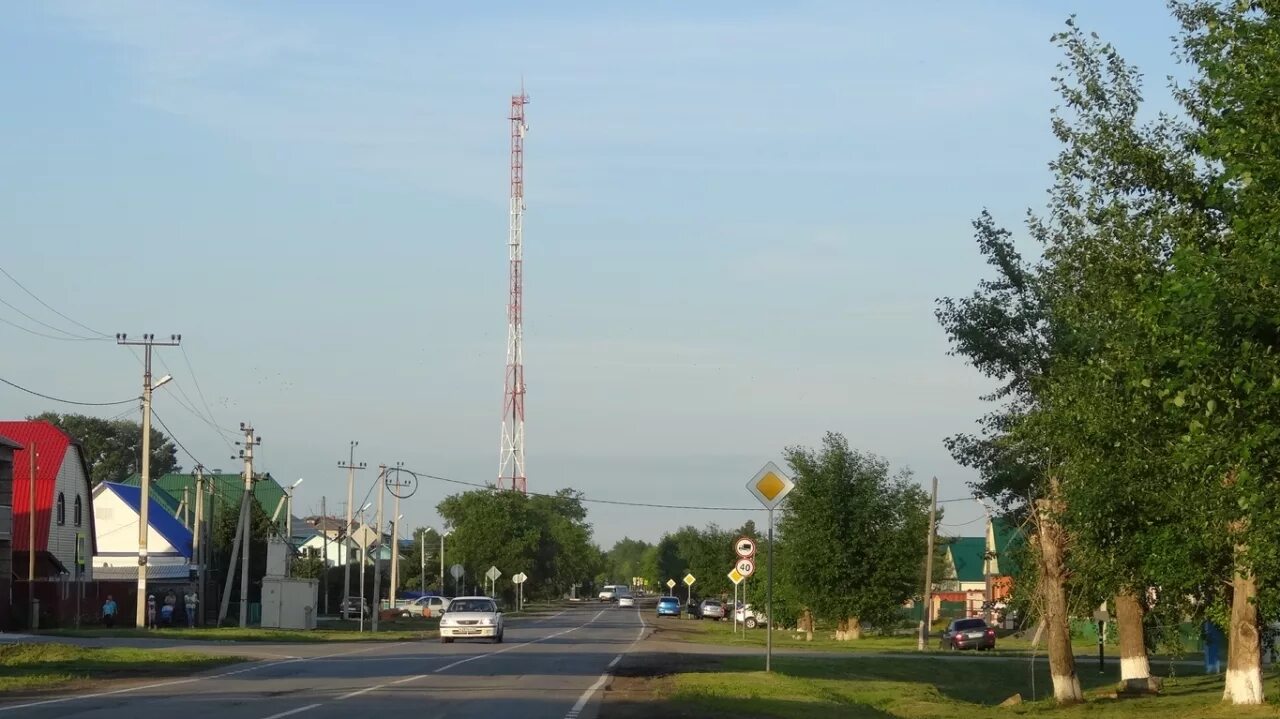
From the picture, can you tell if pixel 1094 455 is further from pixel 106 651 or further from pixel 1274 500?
pixel 106 651

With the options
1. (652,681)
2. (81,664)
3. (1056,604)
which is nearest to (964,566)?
(1056,604)

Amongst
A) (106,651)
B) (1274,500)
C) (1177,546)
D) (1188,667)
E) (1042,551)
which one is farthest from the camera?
(1188,667)

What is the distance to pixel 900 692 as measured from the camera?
2839 centimetres

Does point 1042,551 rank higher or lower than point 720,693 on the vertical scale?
higher

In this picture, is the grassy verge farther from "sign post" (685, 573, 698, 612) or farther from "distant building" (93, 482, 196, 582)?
"sign post" (685, 573, 698, 612)

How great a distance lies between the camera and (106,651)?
34375 millimetres

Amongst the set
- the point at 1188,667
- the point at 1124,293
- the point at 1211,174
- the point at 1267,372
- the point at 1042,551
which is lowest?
the point at 1188,667

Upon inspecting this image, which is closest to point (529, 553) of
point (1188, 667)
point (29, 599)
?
point (29, 599)

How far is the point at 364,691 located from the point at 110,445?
460ft

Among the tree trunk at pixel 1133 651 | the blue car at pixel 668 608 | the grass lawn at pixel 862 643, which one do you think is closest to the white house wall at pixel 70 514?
the grass lawn at pixel 862 643

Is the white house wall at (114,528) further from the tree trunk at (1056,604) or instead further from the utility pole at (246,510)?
the tree trunk at (1056,604)

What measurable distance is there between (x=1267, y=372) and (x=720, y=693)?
10827mm

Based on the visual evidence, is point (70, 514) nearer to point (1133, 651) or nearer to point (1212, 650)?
point (1212, 650)

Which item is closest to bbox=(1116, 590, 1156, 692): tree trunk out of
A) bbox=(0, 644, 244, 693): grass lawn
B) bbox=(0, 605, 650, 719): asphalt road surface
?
bbox=(0, 605, 650, 719): asphalt road surface
